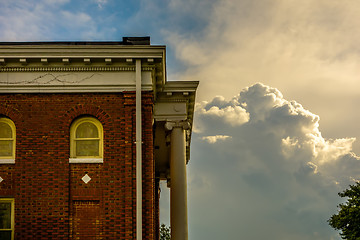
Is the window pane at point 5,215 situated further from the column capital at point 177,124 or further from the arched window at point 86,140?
the column capital at point 177,124

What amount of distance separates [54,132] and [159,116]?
514 cm

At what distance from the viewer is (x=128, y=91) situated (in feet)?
57.0

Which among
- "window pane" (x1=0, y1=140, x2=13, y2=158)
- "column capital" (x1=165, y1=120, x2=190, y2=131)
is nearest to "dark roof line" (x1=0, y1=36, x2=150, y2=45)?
"column capital" (x1=165, y1=120, x2=190, y2=131)

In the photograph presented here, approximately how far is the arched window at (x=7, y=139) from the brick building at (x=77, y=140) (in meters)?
0.03

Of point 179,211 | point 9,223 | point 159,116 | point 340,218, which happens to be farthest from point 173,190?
point 340,218

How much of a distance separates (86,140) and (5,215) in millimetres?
3456

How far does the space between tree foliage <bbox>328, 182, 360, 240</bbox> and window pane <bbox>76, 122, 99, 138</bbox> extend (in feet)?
90.6

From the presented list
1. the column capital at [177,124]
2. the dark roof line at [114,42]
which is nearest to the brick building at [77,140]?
the dark roof line at [114,42]

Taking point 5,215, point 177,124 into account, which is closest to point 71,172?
point 5,215

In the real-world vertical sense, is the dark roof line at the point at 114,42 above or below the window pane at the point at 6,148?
above

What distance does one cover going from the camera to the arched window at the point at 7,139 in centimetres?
1712

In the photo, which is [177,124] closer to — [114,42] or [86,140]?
[114,42]

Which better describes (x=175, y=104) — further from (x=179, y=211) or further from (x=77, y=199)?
(x=77, y=199)

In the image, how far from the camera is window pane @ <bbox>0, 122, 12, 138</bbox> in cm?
1728
